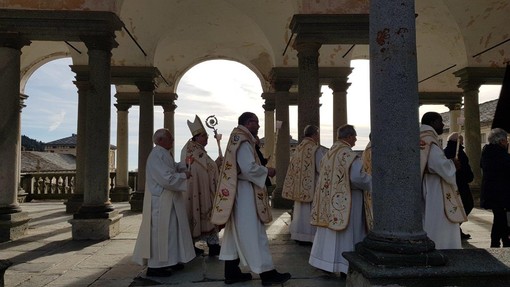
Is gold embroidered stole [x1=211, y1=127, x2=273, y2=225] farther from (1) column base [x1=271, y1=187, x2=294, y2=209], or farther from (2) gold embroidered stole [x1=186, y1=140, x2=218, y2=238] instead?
(1) column base [x1=271, y1=187, x2=294, y2=209]

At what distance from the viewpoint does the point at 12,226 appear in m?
7.12

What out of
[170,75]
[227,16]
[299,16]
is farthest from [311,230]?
[170,75]

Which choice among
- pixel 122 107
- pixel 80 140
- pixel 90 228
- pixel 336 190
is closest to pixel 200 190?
pixel 336 190

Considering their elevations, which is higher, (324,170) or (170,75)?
(170,75)

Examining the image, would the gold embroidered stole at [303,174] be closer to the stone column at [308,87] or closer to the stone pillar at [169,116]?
the stone column at [308,87]

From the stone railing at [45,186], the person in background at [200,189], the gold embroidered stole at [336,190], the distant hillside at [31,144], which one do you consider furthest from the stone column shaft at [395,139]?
the distant hillside at [31,144]

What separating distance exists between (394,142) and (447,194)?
5.41ft

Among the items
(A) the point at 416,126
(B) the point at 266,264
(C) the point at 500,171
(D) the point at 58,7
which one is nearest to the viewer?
(A) the point at 416,126

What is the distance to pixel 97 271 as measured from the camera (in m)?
5.07

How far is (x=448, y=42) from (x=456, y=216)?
10248 millimetres

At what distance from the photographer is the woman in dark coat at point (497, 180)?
5.58m

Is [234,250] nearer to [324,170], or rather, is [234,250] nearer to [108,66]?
[324,170]

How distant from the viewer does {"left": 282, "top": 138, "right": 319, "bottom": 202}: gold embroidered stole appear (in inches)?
263

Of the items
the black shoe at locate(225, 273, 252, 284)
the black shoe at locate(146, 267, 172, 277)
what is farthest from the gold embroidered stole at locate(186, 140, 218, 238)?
the black shoe at locate(225, 273, 252, 284)
